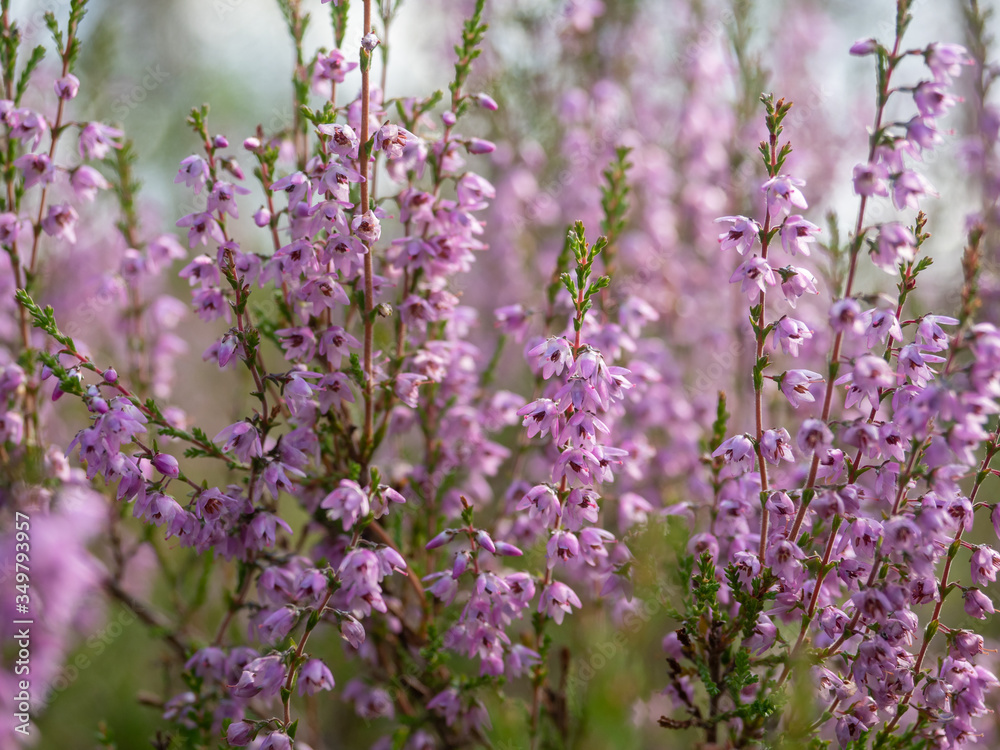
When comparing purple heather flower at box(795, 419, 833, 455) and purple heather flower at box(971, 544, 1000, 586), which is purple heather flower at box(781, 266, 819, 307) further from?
purple heather flower at box(971, 544, 1000, 586)

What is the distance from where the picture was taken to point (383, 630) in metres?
2.94

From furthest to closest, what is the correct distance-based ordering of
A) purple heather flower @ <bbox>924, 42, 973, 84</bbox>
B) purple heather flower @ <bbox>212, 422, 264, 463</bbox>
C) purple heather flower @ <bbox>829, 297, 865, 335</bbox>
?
purple heather flower @ <bbox>212, 422, 264, 463</bbox> < purple heather flower @ <bbox>924, 42, 973, 84</bbox> < purple heather flower @ <bbox>829, 297, 865, 335</bbox>

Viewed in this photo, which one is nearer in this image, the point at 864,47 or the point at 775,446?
the point at 864,47

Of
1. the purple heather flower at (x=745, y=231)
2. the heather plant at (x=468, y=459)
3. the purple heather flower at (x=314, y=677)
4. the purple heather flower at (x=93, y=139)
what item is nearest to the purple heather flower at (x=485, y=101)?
the heather plant at (x=468, y=459)

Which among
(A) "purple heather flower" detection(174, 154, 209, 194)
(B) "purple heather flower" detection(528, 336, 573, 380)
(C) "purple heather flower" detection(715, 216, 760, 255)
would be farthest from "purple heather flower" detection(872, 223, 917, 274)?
(A) "purple heather flower" detection(174, 154, 209, 194)

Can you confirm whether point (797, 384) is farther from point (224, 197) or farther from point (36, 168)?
point (36, 168)

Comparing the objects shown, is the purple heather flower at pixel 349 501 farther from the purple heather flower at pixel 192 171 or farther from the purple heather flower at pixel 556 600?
the purple heather flower at pixel 192 171

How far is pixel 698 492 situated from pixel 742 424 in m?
1.30

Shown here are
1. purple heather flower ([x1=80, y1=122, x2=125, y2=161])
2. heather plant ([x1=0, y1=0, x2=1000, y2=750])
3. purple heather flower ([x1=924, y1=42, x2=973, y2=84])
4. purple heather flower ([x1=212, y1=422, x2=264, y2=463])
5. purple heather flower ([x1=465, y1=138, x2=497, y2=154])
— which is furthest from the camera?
purple heather flower ([x1=80, y1=122, x2=125, y2=161])

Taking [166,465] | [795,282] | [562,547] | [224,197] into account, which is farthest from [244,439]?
[795,282]

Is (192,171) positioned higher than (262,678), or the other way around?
(192,171)

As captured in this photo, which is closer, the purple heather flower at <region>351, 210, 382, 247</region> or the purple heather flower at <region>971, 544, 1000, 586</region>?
the purple heather flower at <region>971, 544, 1000, 586</region>

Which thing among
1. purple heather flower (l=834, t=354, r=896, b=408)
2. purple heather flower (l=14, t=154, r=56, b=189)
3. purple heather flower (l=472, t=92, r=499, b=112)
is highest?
purple heather flower (l=472, t=92, r=499, b=112)

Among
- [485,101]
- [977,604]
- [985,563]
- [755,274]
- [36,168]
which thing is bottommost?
[977,604]
